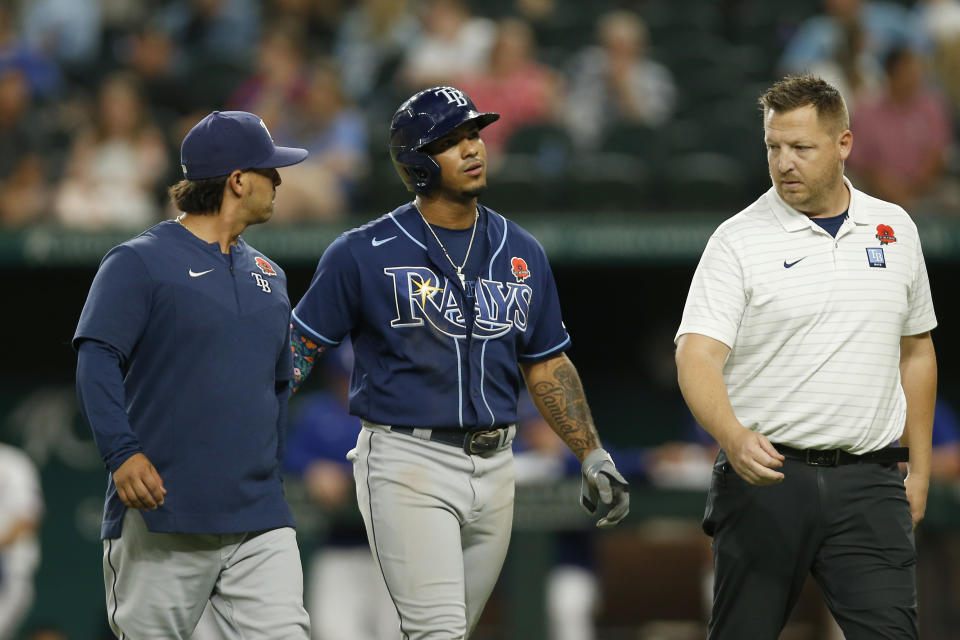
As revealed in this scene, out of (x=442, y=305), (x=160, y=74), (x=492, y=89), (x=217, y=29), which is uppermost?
(x=217, y=29)

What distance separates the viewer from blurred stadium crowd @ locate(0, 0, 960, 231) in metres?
8.23

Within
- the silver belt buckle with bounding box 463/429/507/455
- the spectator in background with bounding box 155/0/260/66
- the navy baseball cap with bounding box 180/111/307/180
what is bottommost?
the silver belt buckle with bounding box 463/429/507/455

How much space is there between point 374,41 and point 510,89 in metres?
1.50

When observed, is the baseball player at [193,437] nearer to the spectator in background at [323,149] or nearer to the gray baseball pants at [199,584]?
the gray baseball pants at [199,584]

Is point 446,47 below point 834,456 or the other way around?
the other way around

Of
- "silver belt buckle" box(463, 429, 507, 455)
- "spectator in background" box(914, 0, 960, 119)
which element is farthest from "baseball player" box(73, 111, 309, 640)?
"spectator in background" box(914, 0, 960, 119)

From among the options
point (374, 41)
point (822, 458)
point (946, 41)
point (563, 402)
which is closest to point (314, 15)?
point (374, 41)

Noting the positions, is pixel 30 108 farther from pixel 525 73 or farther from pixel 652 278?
pixel 652 278

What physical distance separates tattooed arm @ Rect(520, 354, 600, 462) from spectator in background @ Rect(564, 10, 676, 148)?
484cm

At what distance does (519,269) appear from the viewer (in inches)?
169

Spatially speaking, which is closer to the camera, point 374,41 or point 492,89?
point 492,89

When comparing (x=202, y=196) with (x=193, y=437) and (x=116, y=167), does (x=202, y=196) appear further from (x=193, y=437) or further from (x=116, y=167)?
(x=116, y=167)

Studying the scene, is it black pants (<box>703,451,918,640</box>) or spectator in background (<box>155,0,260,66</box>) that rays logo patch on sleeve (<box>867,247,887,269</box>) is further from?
spectator in background (<box>155,0,260,66</box>)

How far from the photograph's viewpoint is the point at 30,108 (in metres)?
9.33
